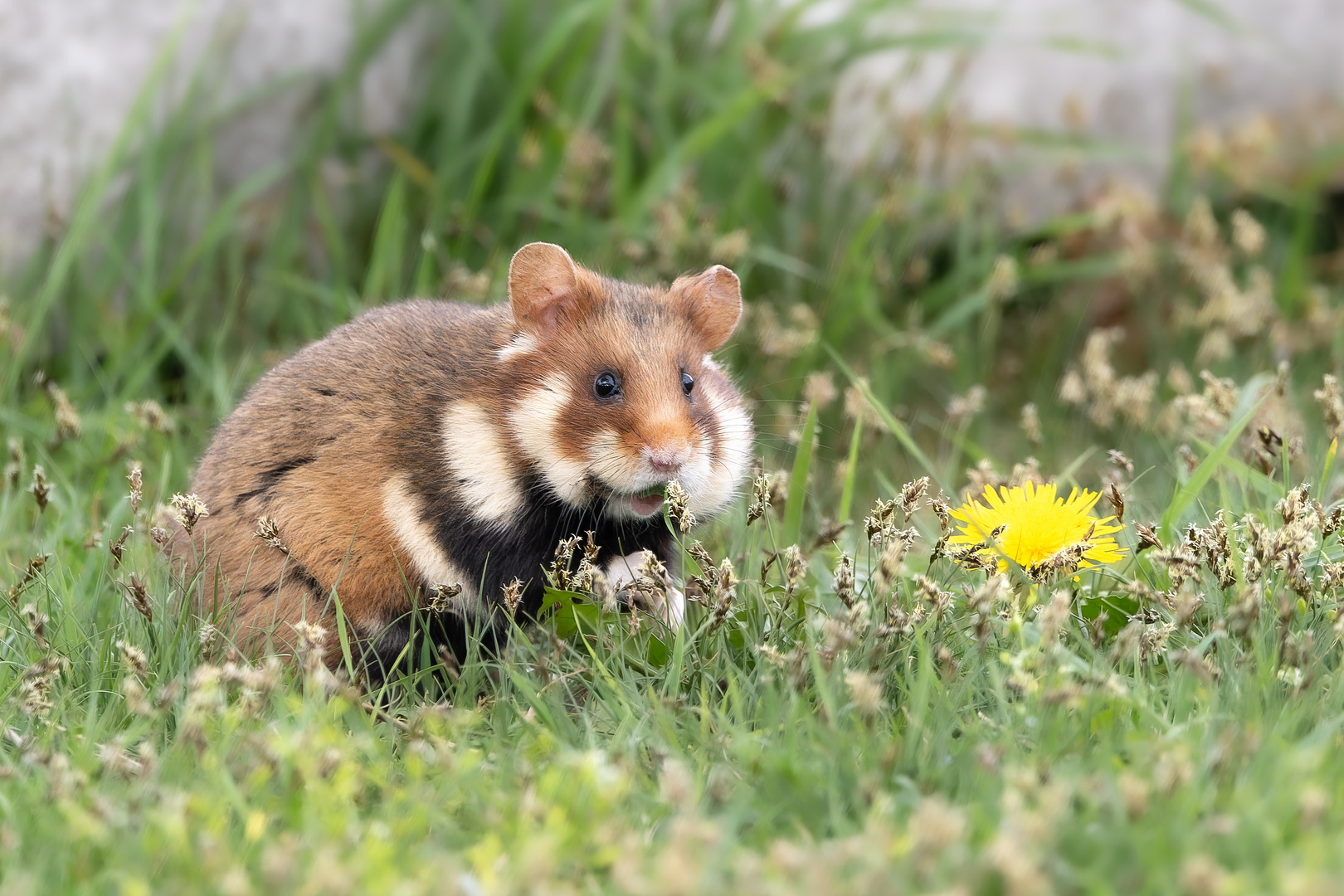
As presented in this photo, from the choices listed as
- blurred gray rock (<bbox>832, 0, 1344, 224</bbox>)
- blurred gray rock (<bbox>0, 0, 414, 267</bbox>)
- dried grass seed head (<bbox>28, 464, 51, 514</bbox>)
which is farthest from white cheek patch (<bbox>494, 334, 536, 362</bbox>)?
blurred gray rock (<bbox>832, 0, 1344, 224</bbox>)

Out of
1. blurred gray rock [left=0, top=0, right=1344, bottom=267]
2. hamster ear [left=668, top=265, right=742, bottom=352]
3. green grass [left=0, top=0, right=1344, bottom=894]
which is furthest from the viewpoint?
blurred gray rock [left=0, top=0, right=1344, bottom=267]

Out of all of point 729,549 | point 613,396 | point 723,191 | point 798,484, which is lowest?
point 729,549

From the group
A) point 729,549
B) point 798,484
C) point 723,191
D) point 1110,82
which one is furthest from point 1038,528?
point 1110,82

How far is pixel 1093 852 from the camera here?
7.36 feet

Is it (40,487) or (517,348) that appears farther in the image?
(40,487)

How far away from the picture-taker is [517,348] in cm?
339

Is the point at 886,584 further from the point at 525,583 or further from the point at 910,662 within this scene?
the point at 525,583

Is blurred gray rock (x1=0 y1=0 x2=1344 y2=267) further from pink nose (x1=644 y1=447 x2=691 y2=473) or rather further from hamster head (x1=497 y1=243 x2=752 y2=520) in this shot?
pink nose (x1=644 y1=447 x2=691 y2=473)

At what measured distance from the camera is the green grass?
230 centimetres

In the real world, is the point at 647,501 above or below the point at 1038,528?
above

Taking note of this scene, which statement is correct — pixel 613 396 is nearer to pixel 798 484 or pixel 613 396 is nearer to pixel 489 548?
pixel 489 548

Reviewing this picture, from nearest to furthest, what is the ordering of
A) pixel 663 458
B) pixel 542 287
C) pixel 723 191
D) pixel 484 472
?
1. pixel 663 458
2. pixel 484 472
3. pixel 542 287
4. pixel 723 191

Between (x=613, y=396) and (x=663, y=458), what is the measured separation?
0.77 feet

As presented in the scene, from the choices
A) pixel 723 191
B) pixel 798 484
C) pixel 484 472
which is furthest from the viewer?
pixel 723 191
